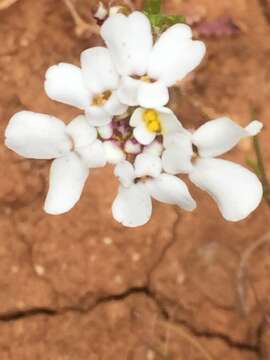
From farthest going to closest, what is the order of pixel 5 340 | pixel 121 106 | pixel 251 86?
pixel 251 86 < pixel 5 340 < pixel 121 106

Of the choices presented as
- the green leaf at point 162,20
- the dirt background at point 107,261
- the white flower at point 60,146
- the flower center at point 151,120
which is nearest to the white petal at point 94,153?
the white flower at point 60,146

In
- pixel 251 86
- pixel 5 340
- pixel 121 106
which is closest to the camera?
pixel 121 106

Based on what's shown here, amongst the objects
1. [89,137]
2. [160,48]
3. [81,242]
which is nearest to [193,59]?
[160,48]

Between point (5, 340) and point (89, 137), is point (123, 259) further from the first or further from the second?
point (89, 137)

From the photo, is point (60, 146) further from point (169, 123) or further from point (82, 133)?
point (169, 123)

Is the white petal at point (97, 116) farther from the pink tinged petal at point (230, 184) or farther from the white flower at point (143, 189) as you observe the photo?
the pink tinged petal at point (230, 184)

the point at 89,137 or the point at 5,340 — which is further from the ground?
the point at 89,137

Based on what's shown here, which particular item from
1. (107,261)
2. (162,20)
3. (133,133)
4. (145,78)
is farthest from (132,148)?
(107,261)
